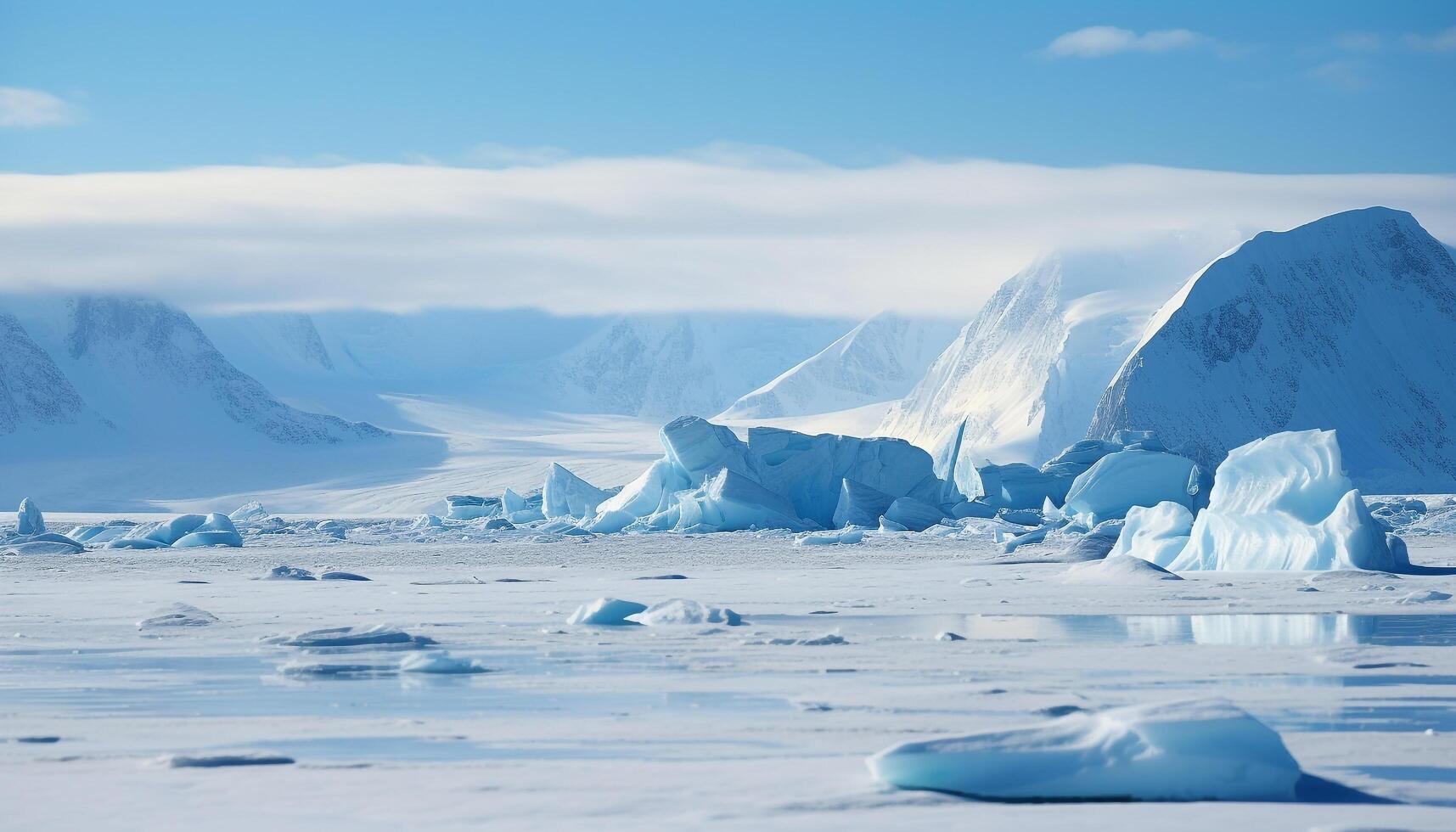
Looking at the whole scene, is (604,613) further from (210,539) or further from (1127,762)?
(210,539)

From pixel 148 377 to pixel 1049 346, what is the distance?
73.0 m

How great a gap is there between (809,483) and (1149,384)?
20.3 metres

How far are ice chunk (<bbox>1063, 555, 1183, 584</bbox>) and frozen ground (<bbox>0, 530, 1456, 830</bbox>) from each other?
0.79 m

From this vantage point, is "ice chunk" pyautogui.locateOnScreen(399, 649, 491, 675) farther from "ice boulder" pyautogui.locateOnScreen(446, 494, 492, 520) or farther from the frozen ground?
"ice boulder" pyautogui.locateOnScreen(446, 494, 492, 520)

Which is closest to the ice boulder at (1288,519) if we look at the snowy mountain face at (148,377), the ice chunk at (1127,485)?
the ice chunk at (1127,485)

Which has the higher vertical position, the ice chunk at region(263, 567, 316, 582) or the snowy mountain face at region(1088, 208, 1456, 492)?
the snowy mountain face at region(1088, 208, 1456, 492)

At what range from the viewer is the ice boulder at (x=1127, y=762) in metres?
5.27

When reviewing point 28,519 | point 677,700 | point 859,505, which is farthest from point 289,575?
point 28,519

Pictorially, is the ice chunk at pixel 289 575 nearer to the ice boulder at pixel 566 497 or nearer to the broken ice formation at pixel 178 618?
the broken ice formation at pixel 178 618

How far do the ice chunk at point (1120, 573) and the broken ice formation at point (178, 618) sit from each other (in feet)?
29.2

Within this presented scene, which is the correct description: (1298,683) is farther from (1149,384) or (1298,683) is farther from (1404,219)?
(1404,219)

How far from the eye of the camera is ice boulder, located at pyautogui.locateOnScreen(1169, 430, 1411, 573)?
1822cm

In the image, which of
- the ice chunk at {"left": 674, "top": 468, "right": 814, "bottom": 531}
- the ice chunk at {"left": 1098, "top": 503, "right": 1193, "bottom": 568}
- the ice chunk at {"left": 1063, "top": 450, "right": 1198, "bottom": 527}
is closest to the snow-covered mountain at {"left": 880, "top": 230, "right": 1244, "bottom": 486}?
the ice chunk at {"left": 674, "top": 468, "right": 814, "bottom": 531}

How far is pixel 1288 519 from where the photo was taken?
62.2 ft
